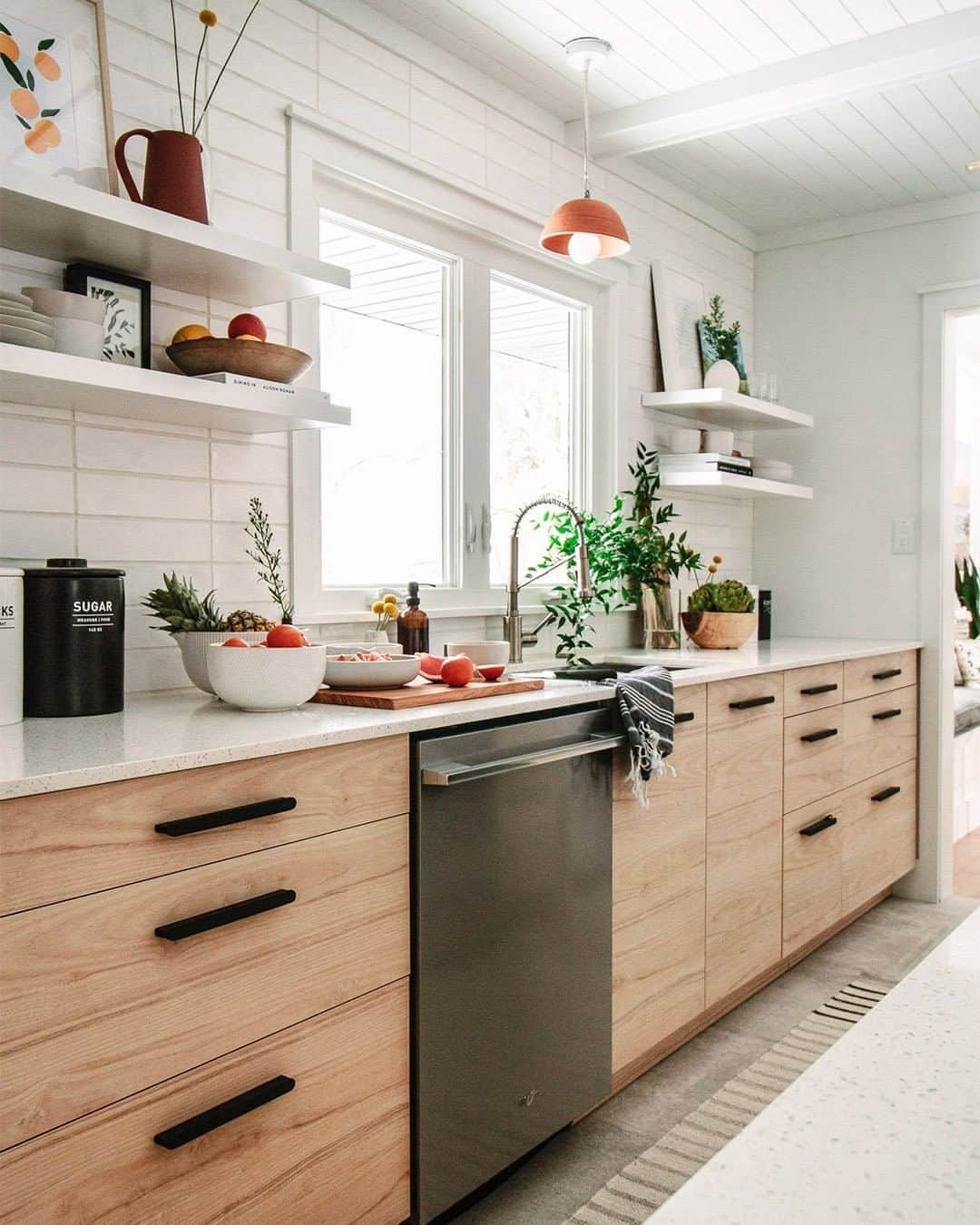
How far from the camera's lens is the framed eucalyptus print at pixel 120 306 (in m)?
1.90

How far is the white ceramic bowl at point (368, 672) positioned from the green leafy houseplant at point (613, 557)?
935mm

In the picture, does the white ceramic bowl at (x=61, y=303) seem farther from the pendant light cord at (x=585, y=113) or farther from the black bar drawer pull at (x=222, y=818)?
the pendant light cord at (x=585, y=113)

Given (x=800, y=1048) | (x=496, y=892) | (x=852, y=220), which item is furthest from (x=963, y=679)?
(x=496, y=892)

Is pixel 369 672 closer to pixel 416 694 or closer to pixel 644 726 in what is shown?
pixel 416 694

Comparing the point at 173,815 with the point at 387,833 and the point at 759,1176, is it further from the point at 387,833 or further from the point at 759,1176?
the point at 759,1176

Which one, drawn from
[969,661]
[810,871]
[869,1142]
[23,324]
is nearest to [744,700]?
[810,871]

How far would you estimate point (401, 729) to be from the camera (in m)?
1.72

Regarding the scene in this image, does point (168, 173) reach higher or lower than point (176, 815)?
higher

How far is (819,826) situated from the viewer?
10.5 feet

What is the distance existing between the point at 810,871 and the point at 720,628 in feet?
2.56

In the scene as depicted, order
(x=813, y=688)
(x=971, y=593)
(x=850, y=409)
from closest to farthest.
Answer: (x=813, y=688) < (x=850, y=409) < (x=971, y=593)

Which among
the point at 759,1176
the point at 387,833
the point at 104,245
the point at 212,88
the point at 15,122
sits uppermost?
the point at 212,88

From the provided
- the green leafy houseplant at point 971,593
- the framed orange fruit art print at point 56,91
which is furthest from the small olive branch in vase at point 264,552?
the green leafy houseplant at point 971,593

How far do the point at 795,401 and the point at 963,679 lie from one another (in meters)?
1.84
